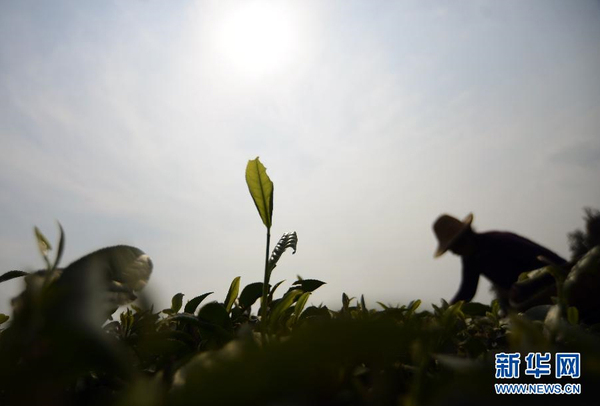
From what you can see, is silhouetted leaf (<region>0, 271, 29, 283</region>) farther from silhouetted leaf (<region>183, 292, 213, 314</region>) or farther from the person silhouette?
the person silhouette

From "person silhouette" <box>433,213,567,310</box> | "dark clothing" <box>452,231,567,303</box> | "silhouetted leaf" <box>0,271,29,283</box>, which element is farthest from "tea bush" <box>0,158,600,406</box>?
"dark clothing" <box>452,231,567,303</box>

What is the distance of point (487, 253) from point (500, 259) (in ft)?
1.73

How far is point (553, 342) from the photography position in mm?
601

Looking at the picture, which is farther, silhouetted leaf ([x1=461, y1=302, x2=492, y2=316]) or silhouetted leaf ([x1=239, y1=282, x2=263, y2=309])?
silhouetted leaf ([x1=461, y1=302, x2=492, y2=316])

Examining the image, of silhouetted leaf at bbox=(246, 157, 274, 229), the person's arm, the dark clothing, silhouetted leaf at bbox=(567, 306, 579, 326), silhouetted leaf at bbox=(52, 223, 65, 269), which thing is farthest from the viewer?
the person's arm

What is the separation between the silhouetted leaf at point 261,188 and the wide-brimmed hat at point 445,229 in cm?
670

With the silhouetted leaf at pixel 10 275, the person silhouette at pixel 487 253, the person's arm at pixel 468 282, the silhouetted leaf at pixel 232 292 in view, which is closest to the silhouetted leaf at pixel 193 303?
the silhouetted leaf at pixel 232 292

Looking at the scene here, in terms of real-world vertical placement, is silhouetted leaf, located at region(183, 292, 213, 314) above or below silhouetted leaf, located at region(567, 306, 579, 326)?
below

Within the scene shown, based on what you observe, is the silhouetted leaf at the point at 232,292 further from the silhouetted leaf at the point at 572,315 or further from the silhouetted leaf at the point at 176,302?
the silhouetted leaf at the point at 572,315

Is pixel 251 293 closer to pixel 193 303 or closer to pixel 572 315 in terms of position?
pixel 193 303

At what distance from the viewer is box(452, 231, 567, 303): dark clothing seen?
3643 mm

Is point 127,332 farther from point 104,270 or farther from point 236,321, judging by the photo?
point 104,270

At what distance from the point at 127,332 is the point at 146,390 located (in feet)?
2.16

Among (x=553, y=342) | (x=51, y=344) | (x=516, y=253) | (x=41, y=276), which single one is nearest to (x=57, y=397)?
(x=51, y=344)
